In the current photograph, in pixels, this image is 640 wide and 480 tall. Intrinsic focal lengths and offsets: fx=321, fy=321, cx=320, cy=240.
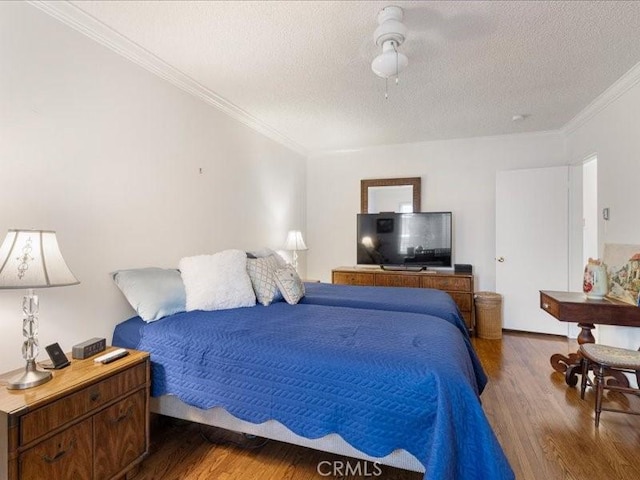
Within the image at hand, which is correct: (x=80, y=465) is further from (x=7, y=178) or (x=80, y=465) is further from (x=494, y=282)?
(x=494, y=282)

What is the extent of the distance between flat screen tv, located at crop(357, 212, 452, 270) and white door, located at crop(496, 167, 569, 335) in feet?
2.23

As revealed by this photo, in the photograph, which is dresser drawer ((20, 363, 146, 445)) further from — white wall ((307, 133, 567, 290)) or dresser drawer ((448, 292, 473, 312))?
white wall ((307, 133, 567, 290))

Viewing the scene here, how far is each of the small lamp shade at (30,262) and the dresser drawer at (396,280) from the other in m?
3.36

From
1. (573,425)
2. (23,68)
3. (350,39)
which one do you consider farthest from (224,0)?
(573,425)

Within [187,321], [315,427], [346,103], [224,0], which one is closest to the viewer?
[315,427]

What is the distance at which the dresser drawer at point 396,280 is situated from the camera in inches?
159

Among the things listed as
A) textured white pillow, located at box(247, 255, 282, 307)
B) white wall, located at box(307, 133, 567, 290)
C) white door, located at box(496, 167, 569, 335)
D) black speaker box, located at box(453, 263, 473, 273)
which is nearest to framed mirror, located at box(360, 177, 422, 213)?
white wall, located at box(307, 133, 567, 290)

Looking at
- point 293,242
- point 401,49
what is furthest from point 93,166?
point 293,242

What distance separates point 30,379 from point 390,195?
Result: 13.6 ft

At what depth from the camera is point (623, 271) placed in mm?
2533

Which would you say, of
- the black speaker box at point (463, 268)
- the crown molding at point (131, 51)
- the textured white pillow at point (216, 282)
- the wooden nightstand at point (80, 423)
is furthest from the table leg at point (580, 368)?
the crown molding at point (131, 51)

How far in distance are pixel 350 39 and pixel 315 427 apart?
7.34ft

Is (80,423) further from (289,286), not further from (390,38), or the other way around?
(390,38)

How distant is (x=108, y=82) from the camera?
6.79 feet
